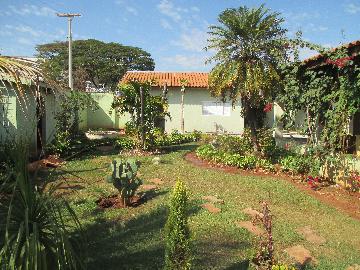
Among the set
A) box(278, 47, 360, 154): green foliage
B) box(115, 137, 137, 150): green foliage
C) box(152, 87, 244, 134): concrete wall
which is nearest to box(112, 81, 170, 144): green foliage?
box(115, 137, 137, 150): green foliage

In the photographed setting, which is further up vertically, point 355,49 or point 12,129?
point 355,49

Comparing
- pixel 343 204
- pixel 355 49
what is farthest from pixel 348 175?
pixel 355 49

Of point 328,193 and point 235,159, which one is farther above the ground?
point 235,159

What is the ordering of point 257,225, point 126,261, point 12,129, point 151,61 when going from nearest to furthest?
point 126,261
point 257,225
point 12,129
point 151,61

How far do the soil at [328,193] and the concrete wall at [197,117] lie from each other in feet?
36.6

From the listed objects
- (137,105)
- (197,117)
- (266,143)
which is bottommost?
(266,143)

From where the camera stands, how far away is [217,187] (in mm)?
9547

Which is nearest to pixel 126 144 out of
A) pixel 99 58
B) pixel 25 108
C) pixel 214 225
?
pixel 25 108

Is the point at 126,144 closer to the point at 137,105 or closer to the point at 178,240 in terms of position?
the point at 137,105

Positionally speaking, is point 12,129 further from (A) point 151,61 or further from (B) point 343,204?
(A) point 151,61

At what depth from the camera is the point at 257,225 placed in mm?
6812

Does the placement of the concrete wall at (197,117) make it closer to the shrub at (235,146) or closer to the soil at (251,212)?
the shrub at (235,146)

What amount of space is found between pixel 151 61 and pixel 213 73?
140ft

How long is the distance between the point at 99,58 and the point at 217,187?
40.4 meters
